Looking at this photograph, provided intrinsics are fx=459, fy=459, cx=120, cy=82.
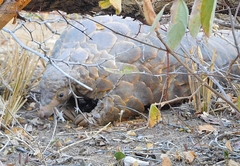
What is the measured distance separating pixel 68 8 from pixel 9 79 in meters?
1.57

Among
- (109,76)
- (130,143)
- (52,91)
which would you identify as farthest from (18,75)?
(130,143)

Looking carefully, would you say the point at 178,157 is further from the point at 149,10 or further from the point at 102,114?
the point at 149,10

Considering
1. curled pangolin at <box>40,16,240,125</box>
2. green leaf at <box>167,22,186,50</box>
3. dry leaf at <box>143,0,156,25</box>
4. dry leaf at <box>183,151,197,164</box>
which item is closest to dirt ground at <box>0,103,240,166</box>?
dry leaf at <box>183,151,197,164</box>

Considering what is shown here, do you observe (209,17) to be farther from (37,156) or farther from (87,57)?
(87,57)

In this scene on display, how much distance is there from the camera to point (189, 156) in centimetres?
186

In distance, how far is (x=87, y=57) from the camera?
8.98 ft

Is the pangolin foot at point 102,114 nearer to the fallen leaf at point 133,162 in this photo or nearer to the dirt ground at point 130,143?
the dirt ground at point 130,143

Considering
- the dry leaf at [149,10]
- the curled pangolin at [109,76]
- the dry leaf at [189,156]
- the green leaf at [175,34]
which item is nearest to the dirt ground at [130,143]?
the dry leaf at [189,156]

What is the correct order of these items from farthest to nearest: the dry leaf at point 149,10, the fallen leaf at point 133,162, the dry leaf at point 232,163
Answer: the fallen leaf at point 133,162 → the dry leaf at point 232,163 → the dry leaf at point 149,10

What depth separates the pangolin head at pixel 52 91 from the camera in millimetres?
2693

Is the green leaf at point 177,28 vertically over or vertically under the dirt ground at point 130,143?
over

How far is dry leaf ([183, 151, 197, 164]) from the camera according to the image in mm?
1853

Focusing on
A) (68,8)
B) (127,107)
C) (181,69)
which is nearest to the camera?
(68,8)

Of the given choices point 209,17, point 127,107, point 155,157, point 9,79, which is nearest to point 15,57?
point 9,79
